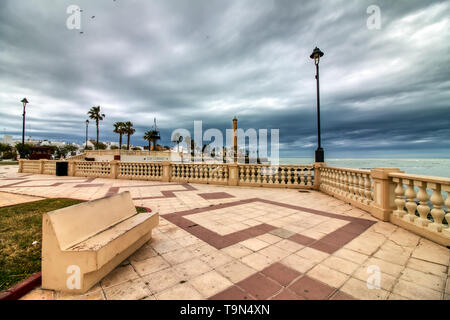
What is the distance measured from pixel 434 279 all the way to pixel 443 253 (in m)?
1.18

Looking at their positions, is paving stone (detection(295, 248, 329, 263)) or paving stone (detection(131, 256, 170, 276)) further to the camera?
paving stone (detection(295, 248, 329, 263))

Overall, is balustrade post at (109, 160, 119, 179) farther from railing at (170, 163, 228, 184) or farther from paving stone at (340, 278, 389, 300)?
paving stone at (340, 278, 389, 300)

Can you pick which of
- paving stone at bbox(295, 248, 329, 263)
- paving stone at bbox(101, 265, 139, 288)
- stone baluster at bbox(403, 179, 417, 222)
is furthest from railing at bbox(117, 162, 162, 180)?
stone baluster at bbox(403, 179, 417, 222)

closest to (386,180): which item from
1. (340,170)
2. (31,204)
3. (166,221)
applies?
→ (340,170)

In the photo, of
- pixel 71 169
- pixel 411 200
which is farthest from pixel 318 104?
pixel 71 169

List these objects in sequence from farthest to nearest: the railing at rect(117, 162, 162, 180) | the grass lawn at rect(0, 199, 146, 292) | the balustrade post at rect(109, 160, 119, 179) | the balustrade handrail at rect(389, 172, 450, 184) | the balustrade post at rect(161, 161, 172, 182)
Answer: the balustrade post at rect(109, 160, 119, 179), the railing at rect(117, 162, 162, 180), the balustrade post at rect(161, 161, 172, 182), the balustrade handrail at rect(389, 172, 450, 184), the grass lawn at rect(0, 199, 146, 292)

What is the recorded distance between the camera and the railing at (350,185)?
5809 millimetres

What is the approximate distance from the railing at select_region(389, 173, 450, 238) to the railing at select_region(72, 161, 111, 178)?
1675cm

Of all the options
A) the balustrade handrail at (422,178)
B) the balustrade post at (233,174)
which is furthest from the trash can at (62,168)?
the balustrade handrail at (422,178)

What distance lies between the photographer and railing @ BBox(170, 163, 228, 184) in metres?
11.5

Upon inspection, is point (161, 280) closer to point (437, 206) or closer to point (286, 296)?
point (286, 296)

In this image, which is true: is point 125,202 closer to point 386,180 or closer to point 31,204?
point 31,204

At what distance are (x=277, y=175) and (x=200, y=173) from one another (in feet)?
15.7

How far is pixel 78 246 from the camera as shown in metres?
2.35
